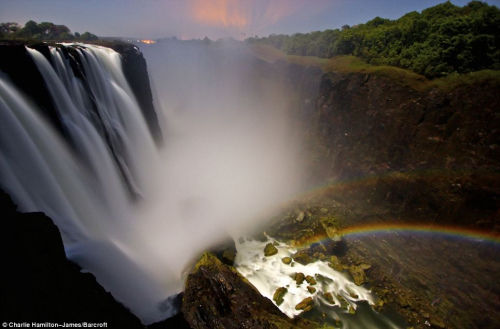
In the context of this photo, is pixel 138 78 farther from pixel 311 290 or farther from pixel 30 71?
pixel 311 290

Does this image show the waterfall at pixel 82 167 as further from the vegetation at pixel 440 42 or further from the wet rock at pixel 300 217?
the vegetation at pixel 440 42

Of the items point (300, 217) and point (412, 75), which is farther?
point (300, 217)

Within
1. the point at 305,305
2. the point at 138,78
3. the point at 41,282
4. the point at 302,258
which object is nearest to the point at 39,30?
the point at 138,78

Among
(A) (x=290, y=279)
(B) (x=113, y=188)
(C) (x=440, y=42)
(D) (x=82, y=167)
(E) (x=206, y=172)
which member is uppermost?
(C) (x=440, y=42)

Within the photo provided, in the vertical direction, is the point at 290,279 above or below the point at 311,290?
below

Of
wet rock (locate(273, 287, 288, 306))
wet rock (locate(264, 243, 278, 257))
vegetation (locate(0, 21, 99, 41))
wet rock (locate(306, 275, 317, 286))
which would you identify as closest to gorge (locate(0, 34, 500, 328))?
wet rock (locate(264, 243, 278, 257))

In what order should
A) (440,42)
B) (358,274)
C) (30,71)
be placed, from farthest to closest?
(440,42), (358,274), (30,71)

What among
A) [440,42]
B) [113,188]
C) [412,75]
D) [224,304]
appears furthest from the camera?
[412,75]
